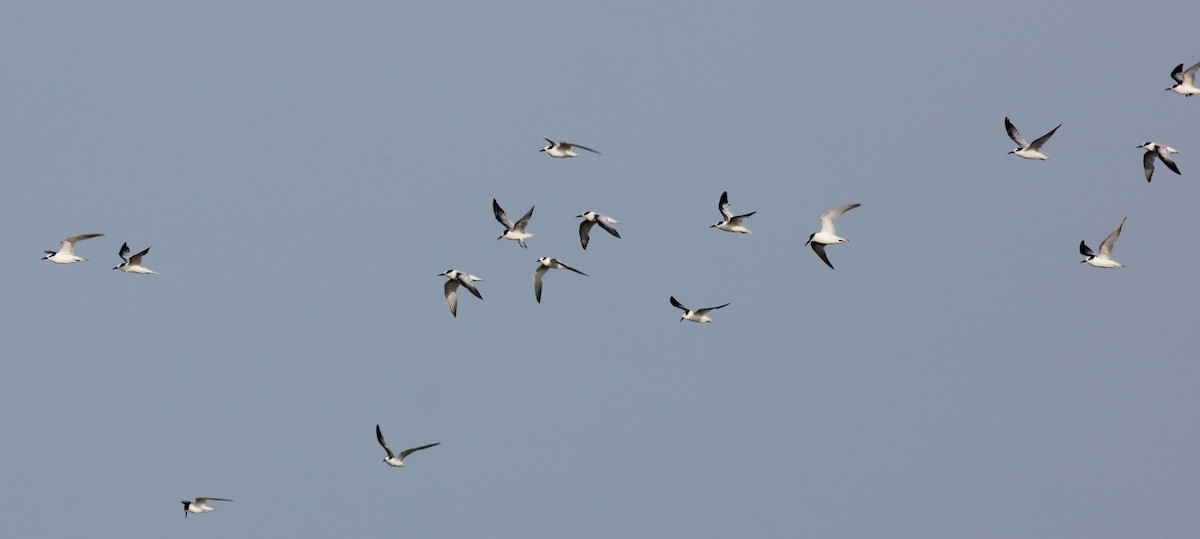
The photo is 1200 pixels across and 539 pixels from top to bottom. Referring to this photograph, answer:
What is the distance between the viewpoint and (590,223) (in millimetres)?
45500

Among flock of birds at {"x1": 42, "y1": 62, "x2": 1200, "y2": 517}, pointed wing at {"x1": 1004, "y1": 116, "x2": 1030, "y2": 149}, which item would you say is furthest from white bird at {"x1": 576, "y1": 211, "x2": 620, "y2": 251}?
pointed wing at {"x1": 1004, "y1": 116, "x2": 1030, "y2": 149}

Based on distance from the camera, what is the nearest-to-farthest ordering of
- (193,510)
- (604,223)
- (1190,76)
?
(604,223) → (1190,76) → (193,510)

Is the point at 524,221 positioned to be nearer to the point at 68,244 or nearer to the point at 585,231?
the point at 585,231

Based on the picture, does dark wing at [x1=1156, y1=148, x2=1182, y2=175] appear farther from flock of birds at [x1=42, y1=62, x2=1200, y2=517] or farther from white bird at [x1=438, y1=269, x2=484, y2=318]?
white bird at [x1=438, y1=269, x2=484, y2=318]

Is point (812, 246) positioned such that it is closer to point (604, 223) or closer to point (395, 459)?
point (604, 223)

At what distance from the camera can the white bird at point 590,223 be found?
4406cm

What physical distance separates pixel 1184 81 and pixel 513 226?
59.5 ft

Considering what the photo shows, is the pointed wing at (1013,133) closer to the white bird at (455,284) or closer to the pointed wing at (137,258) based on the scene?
the white bird at (455,284)

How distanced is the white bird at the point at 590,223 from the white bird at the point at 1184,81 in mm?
15573

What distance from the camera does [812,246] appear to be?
4622 centimetres

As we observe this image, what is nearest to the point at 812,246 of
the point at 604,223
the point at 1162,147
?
the point at 604,223

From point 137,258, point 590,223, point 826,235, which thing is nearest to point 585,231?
point 590,223

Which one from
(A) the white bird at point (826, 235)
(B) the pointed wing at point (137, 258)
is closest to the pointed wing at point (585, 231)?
(A) the white bird at point (826, 235)

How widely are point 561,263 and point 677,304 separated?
128 inches
